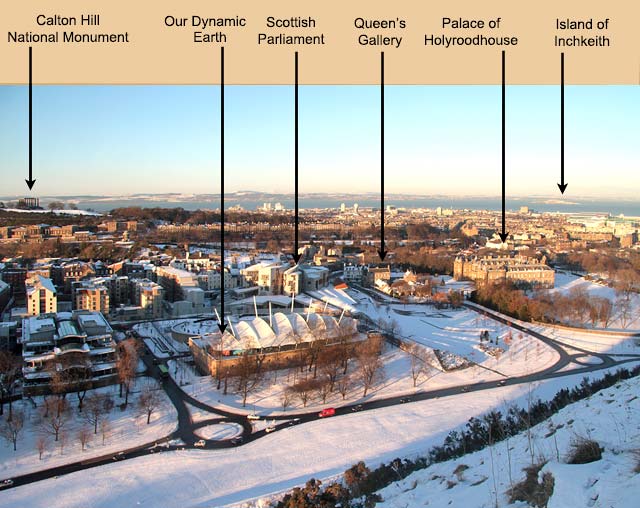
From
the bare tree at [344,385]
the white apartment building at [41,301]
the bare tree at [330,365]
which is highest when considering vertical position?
the white apartment building at [41,301]

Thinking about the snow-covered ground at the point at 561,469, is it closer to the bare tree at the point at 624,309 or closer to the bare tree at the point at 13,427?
the bare tree at the point at 13,427

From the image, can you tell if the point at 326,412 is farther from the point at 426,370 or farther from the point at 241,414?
the point at 426,370

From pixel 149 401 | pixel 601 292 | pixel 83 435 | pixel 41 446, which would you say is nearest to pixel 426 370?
pixel 149 401

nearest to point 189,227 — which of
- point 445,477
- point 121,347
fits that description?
point 121,347

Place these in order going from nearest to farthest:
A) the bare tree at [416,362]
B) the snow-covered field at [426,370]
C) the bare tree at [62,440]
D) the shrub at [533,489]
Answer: the shrub at [533,489], the bare tree at [62,440], the snow-covered field at [426,370], the bare tree at [416,362]

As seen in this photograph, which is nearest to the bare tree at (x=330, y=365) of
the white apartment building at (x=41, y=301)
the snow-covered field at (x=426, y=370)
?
the snow-covered field at (x=426, y=370)

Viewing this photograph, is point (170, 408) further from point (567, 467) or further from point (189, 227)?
point (189, 227)
